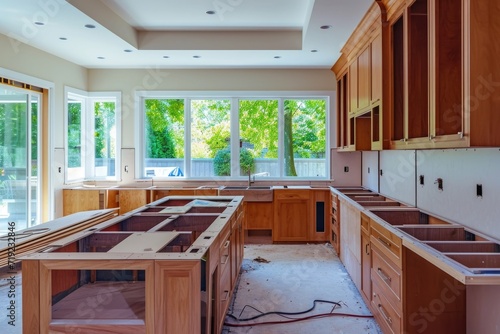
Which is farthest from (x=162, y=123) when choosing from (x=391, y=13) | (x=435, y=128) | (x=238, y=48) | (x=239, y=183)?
(x=435, y=128)

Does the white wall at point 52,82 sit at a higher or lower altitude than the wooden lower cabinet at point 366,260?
higher

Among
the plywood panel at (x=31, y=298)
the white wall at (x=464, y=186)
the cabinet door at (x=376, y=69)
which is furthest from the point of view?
the cabinet door at (x=376, y=69)

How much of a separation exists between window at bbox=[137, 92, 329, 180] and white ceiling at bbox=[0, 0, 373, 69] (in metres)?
0.70

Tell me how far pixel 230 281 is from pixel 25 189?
3.27m

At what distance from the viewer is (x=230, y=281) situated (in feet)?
10.00

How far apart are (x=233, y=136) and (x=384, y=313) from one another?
12.8 feet

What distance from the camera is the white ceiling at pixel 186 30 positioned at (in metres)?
3.55

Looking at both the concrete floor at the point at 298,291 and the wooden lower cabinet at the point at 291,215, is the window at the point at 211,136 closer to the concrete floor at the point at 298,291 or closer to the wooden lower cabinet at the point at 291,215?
the wooden lower cabinet at the point at 291,215

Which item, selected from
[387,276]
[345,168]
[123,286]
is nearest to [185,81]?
[345,168]

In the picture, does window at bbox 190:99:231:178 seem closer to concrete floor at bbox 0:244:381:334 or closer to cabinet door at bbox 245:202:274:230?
cabinet door at bbox 245:202:274:230

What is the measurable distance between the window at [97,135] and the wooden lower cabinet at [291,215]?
2.80 metres

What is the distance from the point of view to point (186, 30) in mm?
4680

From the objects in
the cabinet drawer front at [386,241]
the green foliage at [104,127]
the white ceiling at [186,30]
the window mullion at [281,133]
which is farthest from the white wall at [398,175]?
the green foliage at [104,127]

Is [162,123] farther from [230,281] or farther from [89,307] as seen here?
[89,307]
